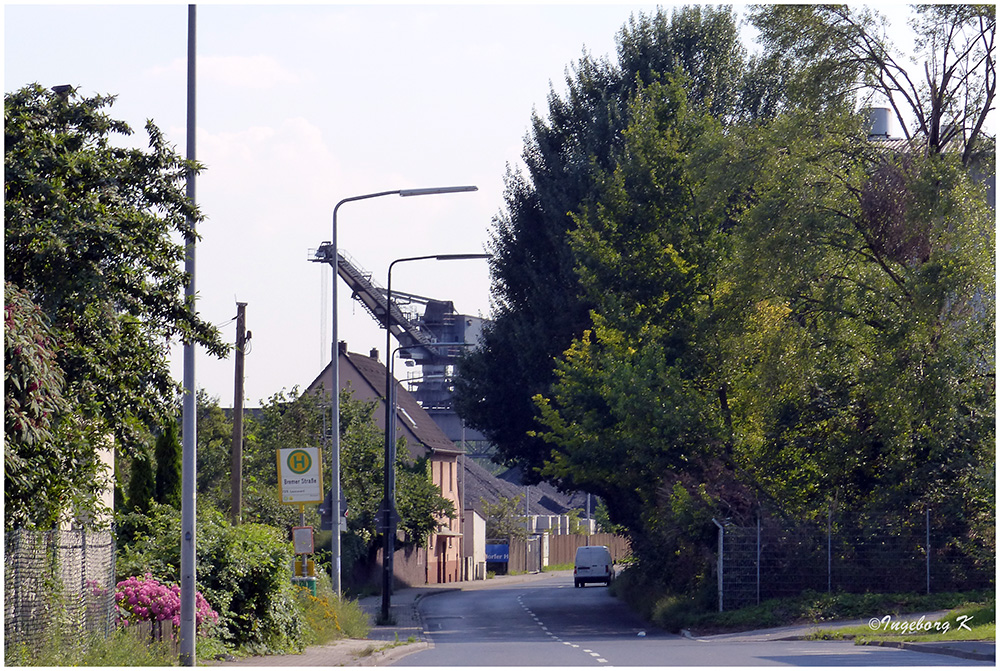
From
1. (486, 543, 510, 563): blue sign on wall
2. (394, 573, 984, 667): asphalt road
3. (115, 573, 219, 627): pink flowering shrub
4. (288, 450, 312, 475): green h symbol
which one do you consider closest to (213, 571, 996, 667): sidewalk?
(394, 573, 984, 667): asphalt road

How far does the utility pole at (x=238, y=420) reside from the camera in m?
29.8

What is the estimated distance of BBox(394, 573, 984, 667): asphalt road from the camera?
17.6 meters

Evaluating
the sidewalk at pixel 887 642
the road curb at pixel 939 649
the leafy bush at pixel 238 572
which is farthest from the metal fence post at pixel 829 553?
the leafy bush at pixel 238 572

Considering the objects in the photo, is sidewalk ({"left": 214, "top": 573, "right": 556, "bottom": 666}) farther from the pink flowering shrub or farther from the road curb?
the road curb

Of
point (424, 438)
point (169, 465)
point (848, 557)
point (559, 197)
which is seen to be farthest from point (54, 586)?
point (424, 438)

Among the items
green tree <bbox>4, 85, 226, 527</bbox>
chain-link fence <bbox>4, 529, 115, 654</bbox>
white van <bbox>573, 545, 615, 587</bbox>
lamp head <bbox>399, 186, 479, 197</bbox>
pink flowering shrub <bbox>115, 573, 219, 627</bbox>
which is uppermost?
lamp head <bbox>399, 186, 479, 197</bbox>

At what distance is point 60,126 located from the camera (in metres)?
15.8

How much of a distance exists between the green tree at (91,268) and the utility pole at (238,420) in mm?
12639

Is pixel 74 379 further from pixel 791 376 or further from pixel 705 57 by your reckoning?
pixel 705 57

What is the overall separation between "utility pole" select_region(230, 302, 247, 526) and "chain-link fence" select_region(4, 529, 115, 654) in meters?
11.6

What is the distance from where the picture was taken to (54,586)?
14609 mm

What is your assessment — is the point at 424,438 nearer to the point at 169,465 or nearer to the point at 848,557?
the point at 169,465

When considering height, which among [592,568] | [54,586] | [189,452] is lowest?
[592,568]

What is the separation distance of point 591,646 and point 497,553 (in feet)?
211
